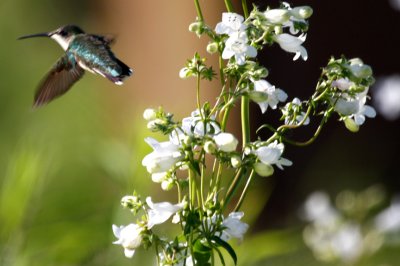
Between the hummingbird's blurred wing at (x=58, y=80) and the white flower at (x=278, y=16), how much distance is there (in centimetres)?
101

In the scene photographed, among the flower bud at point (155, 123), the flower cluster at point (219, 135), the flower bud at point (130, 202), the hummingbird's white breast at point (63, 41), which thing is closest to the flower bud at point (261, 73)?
the flower cluster at point (219, 135)

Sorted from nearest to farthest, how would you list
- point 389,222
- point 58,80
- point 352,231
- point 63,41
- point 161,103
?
point 58,80
point 63,41
point 352,231
point 389,222
point 161,103

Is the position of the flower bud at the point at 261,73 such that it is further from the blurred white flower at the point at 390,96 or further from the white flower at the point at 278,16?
the blurred white flower at the point at 390,96

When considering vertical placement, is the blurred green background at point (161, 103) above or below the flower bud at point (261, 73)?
above

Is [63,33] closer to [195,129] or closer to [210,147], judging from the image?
[195,129]

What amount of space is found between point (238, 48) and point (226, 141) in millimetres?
230

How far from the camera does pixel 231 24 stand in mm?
2008

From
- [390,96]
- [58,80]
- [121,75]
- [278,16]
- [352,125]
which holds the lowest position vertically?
→ [352,125]

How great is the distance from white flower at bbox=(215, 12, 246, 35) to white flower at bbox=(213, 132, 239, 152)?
0.23m

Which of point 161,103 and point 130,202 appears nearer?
point 130,202

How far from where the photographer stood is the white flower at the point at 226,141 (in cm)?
184

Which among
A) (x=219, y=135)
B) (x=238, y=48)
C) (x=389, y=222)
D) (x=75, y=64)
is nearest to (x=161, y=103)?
(x=389, y=222)

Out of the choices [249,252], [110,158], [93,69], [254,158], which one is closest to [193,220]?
[254,158]

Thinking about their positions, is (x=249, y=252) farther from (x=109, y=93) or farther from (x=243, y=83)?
(x=109, y=93)
